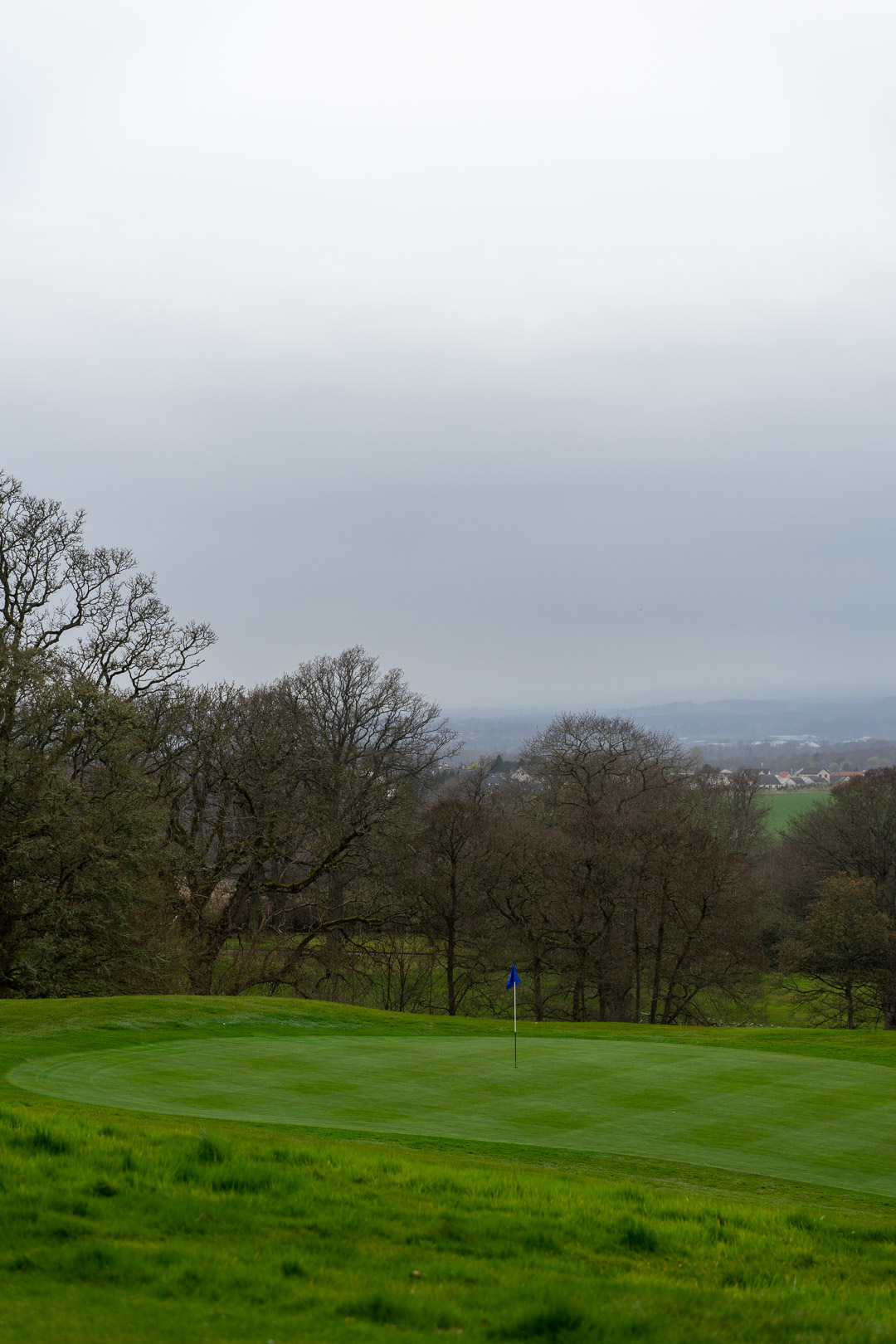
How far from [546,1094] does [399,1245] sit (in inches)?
346

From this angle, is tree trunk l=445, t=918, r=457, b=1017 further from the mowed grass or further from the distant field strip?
the mowed grass

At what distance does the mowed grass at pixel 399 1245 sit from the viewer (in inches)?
202

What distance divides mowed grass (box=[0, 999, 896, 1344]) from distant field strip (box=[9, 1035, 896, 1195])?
3.77ft

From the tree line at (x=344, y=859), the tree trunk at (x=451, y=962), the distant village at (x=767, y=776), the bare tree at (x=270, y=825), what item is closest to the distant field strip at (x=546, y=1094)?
the tree line at (x=344, y=859)

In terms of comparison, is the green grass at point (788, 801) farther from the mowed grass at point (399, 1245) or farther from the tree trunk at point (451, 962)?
the mowed grass at point (399, 1245)

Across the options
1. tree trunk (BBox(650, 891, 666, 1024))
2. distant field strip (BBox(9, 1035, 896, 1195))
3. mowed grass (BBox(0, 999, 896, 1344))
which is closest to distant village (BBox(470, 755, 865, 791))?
tree trunk (BBox(650, 891, 666, 1024))

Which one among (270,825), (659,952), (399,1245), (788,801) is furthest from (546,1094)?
(788,801)

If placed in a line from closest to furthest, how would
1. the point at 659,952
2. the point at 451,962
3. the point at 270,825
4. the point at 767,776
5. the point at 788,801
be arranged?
the point at 659,952 → the point at 270,825 → the point at 451,962 → the point at 788,801 → the point at 767,776

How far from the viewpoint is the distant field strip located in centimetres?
1212

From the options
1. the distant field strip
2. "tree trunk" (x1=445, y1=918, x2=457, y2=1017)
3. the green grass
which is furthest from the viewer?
the green grass

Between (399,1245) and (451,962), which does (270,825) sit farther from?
(399,1245)

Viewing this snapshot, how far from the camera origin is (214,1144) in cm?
811

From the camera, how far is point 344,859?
45531 millimetres

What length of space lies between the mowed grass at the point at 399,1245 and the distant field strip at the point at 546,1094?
1150mm
